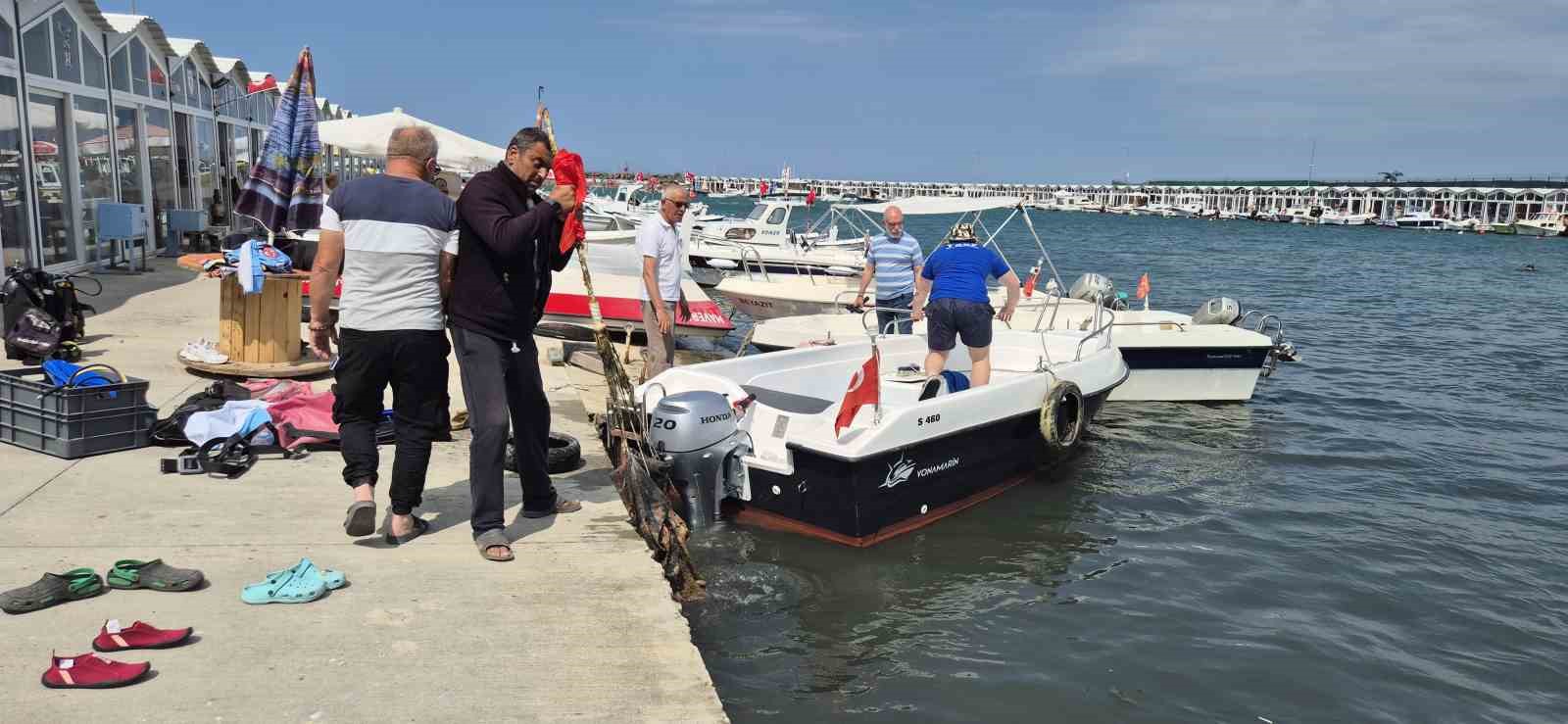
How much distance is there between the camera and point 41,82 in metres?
12.1

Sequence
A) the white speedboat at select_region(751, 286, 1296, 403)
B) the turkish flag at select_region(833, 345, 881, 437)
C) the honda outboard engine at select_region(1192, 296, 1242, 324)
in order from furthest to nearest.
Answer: the honda outboard engine at select_region(1192, 296, 1242, 324) < the white speedboat at select_region(751, 286, 1296, 403) < the turkish flag at select_region(833, 345, 881, 437)

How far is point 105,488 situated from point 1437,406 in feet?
47.1

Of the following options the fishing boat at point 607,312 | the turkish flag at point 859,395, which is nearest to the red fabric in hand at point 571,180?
the turkish flag at point 859,395

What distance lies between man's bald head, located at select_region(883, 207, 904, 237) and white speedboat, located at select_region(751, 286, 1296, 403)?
1545 mm

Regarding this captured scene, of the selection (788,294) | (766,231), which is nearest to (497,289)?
(788,294)

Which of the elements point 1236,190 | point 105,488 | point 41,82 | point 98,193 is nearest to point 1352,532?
point 105,488

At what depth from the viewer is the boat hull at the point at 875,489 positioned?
6.36 metres

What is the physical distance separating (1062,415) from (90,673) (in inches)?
259

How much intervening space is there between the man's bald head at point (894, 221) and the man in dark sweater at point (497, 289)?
6.36 m

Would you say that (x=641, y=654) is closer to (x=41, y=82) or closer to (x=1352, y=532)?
(x=1352, y=532)

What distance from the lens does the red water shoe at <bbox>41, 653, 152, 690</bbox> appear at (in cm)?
306

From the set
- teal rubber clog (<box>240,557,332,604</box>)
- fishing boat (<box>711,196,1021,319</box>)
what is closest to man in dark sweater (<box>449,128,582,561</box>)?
teal rubber clog (<box>240,557,332,604</box>)

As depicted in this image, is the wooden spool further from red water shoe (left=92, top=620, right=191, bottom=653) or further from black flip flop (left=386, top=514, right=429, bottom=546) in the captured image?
red water shoe (left=92, top=620, right=191, bottom=653)

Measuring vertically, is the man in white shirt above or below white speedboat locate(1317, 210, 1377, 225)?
below
